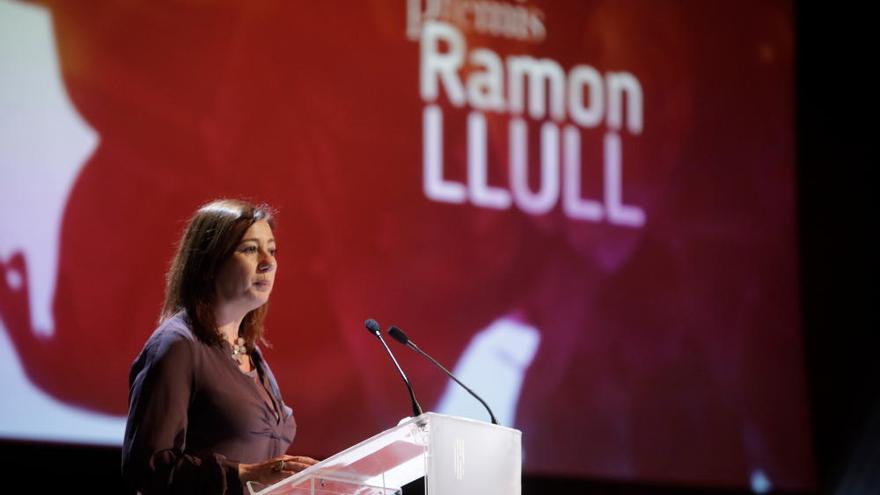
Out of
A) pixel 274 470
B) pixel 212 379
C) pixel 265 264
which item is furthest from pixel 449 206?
pixel 274 470

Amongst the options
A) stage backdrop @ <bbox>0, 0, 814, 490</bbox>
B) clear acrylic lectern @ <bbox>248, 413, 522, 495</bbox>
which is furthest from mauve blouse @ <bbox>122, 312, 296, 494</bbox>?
stage backdrop @ <bbox>0, 0, 814, 490</bbox>

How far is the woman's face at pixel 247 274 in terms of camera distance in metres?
2.44

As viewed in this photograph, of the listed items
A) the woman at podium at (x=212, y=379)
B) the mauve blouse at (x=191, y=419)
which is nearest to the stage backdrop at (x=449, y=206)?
the woman at podium at (x=212, y=379)

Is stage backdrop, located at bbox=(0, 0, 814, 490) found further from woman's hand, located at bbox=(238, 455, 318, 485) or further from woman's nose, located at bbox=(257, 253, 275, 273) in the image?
woman's hand, located at bbox=(238, 455, 318, 485)

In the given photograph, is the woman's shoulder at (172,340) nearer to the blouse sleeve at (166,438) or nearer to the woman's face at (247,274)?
the blouse sleeve at (166,438)

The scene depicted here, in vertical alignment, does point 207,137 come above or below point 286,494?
above

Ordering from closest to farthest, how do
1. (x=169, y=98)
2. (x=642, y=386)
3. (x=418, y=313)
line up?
(x=169, y=98), (x=418, y=313), (x=642, y=386)

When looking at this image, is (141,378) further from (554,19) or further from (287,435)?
(554,19)

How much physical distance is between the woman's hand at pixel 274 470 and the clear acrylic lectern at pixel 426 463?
0.8 inches

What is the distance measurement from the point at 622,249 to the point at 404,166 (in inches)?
36.3

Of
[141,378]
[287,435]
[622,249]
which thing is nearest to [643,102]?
[622,249]

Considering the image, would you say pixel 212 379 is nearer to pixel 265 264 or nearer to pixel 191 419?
pixel 191 419

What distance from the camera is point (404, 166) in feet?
13.3

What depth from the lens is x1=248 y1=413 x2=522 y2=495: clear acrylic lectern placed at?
2098 millimetres
